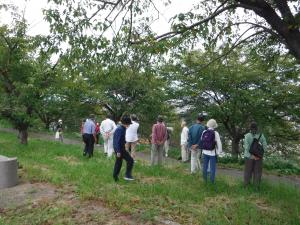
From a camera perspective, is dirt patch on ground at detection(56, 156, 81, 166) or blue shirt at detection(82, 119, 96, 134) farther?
blue shirt at detection(82, 119, 96, 134)

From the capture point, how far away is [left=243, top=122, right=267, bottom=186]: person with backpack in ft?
33.8

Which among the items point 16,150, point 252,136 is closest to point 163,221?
point 252,136

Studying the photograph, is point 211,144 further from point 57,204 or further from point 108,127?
point 108,127

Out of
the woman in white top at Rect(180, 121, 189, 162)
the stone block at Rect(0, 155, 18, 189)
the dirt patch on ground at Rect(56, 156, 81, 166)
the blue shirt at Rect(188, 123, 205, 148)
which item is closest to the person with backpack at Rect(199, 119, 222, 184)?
the blue shirt at Rect(188, 123, 205, 148)

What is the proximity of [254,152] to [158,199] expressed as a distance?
300 cm

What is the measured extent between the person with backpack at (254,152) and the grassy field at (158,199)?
371mm

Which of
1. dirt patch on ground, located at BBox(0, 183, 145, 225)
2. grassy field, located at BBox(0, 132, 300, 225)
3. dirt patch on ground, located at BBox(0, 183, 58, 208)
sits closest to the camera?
dirt patch on ground, located at BBox(0, 183, 145, 225)

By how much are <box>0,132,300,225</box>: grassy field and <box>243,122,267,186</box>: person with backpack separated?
371mm

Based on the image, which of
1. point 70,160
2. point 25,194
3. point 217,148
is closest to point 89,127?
point 70,160

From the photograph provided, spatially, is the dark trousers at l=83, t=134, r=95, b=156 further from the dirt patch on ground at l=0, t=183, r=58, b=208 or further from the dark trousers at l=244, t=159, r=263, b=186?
the dark trousers at l=244, t=159, r=263, b=186

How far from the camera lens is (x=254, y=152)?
10289 millimetres

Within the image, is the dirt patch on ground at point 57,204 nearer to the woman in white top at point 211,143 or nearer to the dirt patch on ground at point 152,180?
the dirt patch on ground at point 152,180

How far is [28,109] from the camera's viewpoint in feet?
57.9

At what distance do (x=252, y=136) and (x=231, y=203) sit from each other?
7.68 feet
